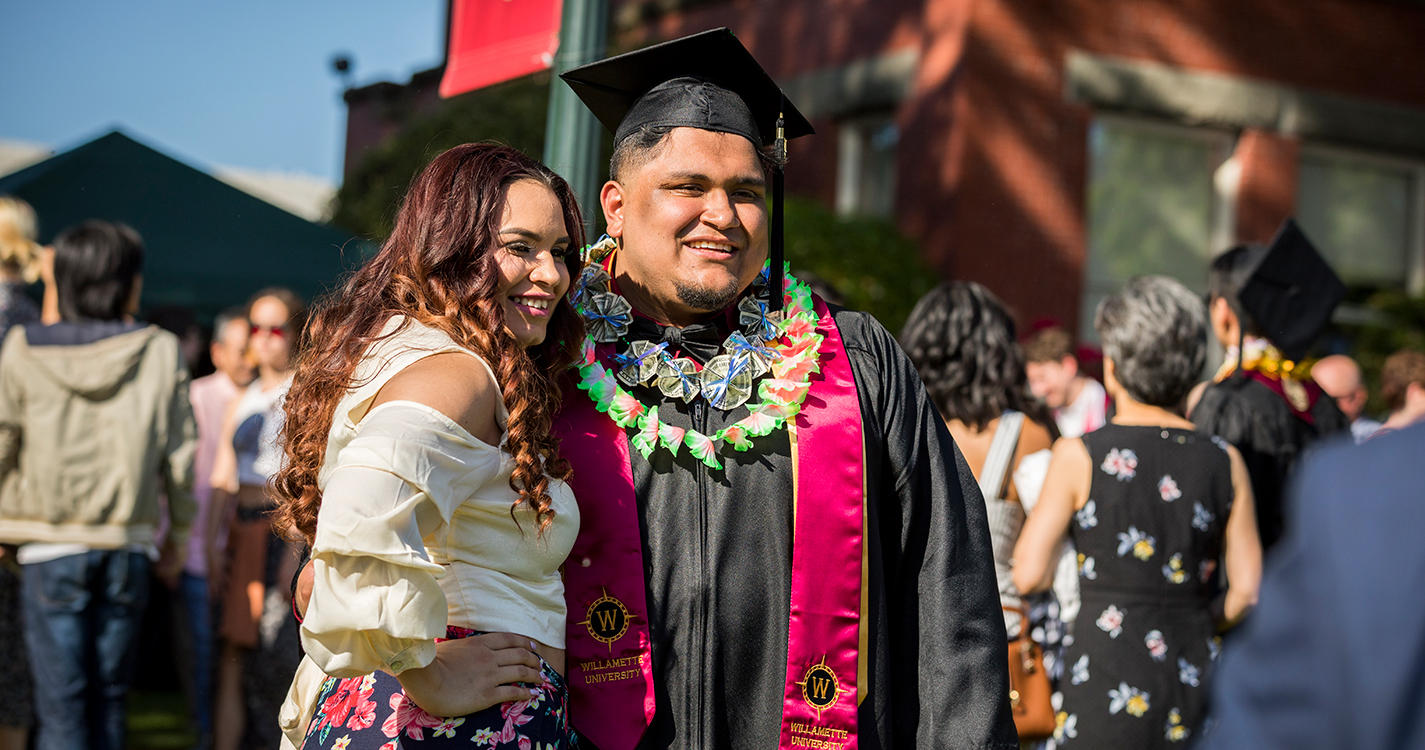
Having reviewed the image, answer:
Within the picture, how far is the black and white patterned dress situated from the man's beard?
4.71 ft

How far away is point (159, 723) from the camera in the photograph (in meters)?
6.96

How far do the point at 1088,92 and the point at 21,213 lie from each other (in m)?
8.02

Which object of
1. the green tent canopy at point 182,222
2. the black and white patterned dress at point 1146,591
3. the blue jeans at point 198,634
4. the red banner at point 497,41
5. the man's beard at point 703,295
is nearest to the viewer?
the man's beard at point 703,295

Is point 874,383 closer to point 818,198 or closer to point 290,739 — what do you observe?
point 290,739

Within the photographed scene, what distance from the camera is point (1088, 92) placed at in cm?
989

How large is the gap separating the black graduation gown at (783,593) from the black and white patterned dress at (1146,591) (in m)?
1.11

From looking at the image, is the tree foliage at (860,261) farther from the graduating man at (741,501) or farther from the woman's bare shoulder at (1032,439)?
the graduating man at (741,501)

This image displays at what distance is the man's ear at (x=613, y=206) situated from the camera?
8.39 feet

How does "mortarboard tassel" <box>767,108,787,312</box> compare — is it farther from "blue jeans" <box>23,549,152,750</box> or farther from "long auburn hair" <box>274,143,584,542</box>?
"blue jeans" <box>23,549,152,750</box>

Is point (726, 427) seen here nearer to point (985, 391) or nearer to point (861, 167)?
point (985, 391)

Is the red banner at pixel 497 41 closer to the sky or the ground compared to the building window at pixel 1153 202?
closer to the ground

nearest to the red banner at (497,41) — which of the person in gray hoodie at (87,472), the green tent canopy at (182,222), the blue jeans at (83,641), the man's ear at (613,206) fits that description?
the man's ear at (613,206)

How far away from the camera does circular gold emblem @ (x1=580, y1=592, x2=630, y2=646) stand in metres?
2.14

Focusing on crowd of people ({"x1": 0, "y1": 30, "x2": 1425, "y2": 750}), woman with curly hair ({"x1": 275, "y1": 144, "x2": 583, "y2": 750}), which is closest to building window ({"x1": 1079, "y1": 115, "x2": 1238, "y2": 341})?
crowd of people ({"x1": 0, "y1": 30, "x2": 1425, "y2": 750})
